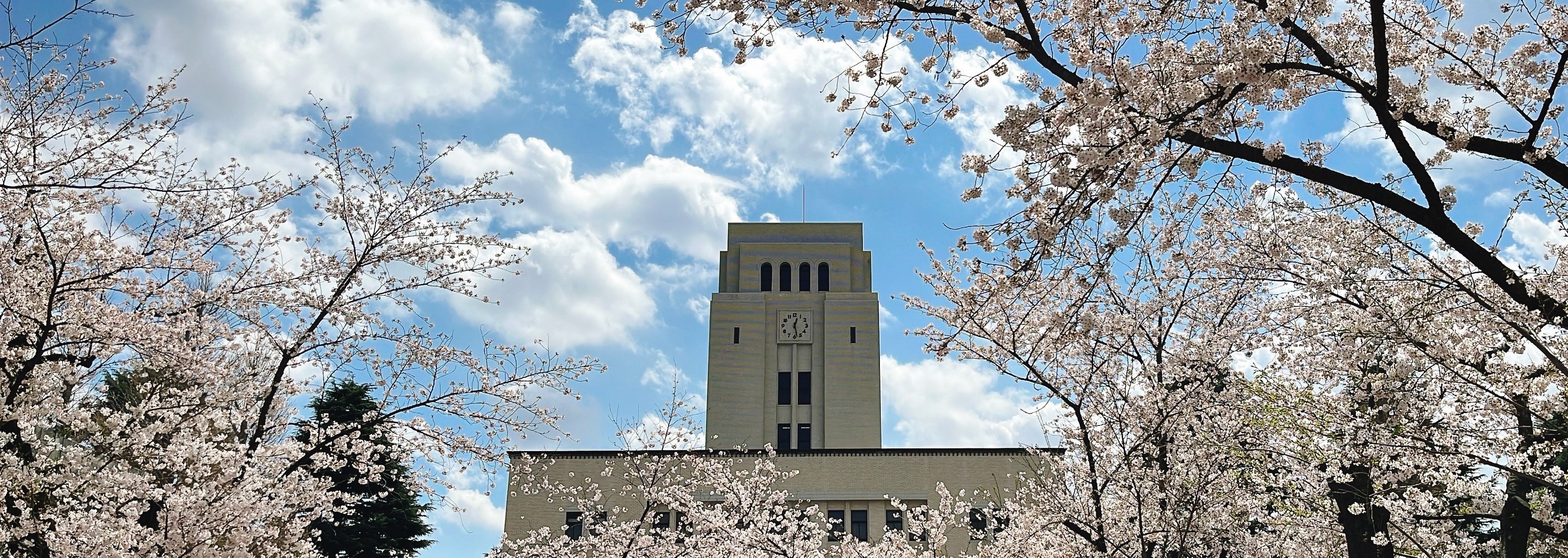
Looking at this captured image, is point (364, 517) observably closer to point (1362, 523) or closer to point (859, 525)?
point (859, 525)

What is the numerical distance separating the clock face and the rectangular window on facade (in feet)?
47.6

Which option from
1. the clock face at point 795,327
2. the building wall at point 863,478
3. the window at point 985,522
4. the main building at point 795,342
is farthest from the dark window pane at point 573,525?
the clock face at point 795,327

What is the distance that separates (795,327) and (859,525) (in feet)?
50.4

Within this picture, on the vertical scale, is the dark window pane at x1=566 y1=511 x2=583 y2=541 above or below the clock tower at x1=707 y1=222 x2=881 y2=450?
below

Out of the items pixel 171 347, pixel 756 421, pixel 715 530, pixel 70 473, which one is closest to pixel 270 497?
pixel 70 473

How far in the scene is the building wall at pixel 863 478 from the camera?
31.5 metres

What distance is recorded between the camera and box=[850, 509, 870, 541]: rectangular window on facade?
31.4 m

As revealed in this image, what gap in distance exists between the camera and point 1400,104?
182 inches

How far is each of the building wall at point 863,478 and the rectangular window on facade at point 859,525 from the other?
0.40ft

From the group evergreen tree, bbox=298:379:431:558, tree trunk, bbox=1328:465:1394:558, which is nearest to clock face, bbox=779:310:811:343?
evergreen tree, bbox=298:379:431:558

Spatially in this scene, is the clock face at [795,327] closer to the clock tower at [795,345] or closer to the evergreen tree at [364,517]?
the clock tower at [795,345]

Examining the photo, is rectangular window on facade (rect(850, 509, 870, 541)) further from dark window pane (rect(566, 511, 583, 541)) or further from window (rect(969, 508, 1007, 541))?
dark window pane (rect(566, 511, 583, 541))

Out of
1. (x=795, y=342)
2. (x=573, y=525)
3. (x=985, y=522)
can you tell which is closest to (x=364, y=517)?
(x=573, y=525)

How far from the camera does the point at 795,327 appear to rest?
46.0 meters
